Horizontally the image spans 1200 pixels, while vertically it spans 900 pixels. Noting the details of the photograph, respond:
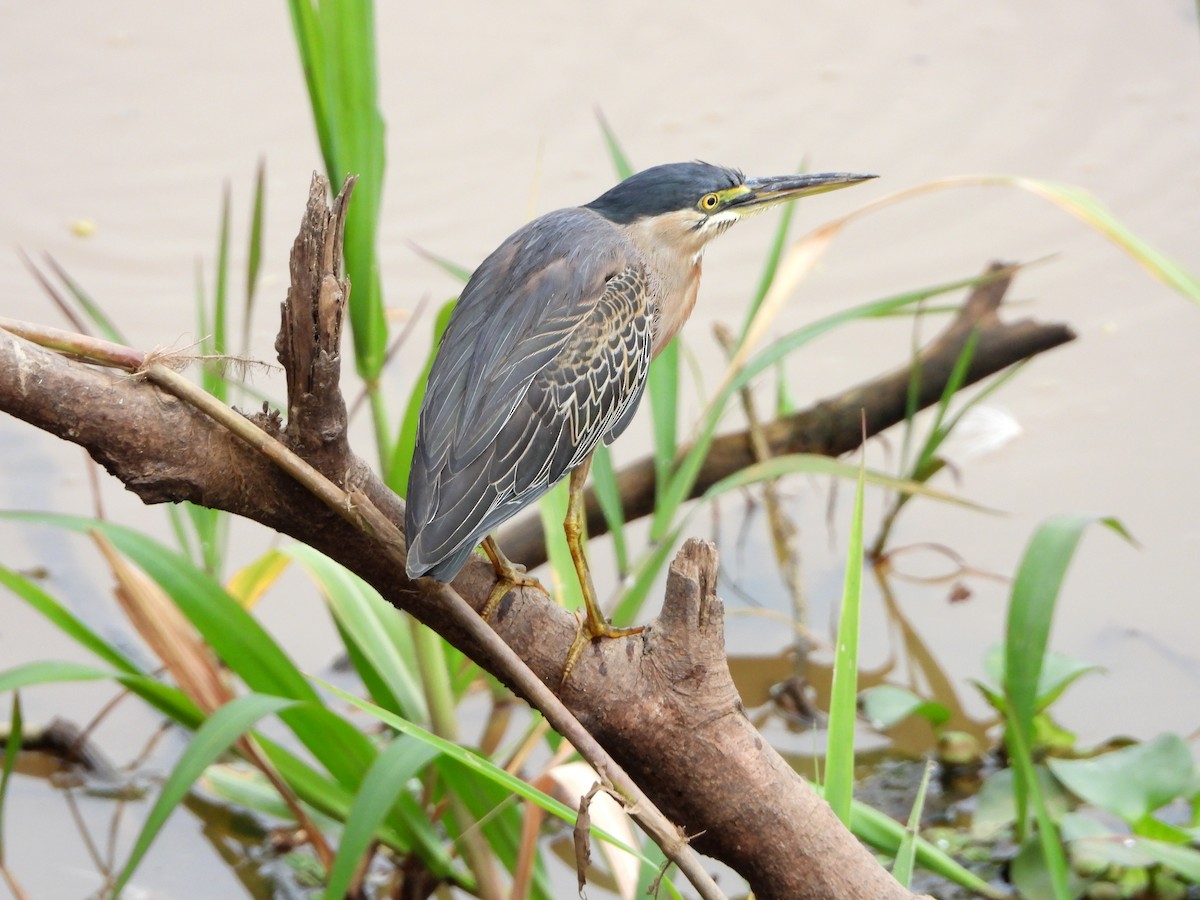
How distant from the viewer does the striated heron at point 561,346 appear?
188 cm

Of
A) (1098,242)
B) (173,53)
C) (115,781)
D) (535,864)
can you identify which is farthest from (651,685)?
(173,53)

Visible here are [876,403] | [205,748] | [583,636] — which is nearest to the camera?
[583,636]

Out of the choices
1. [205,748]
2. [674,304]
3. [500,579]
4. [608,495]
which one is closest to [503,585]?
[500,579]

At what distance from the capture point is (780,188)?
242 centimetres

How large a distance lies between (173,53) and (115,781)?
372 cm

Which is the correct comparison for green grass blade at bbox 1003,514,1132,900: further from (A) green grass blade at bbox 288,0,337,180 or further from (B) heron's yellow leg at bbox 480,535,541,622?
(A) green grass blade at bbox 288,0,337,180

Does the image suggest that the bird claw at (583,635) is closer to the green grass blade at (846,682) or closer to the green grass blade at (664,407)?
the green grass blade at (846,682)

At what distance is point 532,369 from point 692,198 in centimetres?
49

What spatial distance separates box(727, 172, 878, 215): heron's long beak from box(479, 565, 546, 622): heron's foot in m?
0.86

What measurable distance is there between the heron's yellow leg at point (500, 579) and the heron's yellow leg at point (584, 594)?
10cm

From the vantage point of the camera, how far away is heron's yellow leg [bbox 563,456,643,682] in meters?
1.73

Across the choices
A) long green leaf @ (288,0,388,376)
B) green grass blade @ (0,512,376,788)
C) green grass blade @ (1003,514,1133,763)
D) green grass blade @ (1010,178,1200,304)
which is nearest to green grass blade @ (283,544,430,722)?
green grass blade @ (0,512,376,788)

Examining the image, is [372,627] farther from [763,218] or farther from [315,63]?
[763,218]

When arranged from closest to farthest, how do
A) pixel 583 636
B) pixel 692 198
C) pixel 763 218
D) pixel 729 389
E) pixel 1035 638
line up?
pixel 583 636 → pixel 1035 638 → pixel 692 198 → pixel 729 389 → pixel 763 218
